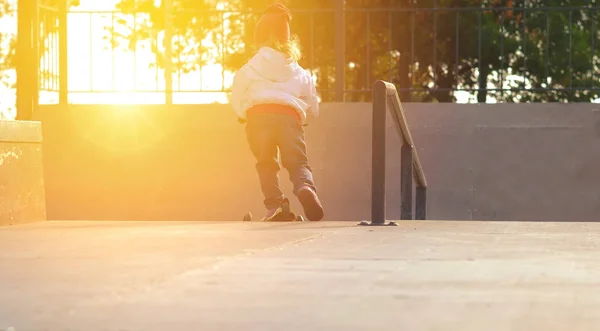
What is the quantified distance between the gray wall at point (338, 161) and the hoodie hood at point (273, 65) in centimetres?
290

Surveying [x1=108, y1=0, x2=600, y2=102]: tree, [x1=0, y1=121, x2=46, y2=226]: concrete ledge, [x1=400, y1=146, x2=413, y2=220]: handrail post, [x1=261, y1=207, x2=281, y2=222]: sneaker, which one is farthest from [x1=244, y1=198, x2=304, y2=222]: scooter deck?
[x1=108, y1=0, x2=600, y2=102]: tree

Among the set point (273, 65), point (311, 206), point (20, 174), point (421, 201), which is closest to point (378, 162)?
point (311, 206)

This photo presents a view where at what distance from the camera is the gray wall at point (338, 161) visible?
10977mm

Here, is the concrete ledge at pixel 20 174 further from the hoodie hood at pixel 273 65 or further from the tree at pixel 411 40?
the tree at pixel 411 40

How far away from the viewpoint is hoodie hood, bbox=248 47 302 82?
26.0 feet

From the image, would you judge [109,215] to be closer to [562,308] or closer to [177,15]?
[177,15]

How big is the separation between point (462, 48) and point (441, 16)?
4.21ft

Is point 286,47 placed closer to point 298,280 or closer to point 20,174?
point 20,174

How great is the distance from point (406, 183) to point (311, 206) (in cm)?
96

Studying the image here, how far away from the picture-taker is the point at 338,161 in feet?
36.1

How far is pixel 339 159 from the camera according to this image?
11.0 m

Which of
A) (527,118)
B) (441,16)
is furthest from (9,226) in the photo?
(441,16)

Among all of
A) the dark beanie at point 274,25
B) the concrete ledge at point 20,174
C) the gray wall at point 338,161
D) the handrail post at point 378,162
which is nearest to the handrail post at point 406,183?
the dark beanie at point 274,25

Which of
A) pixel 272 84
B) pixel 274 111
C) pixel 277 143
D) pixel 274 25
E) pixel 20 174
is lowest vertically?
pixel 20 174
